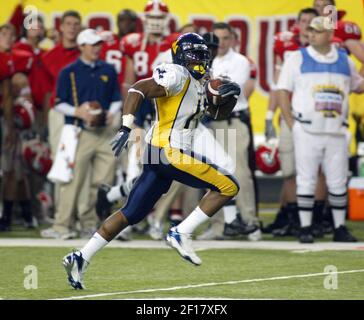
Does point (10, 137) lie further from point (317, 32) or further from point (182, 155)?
point (182, 155)

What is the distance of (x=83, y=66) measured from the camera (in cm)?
1212

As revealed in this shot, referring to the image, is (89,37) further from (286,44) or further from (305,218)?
(305,218)

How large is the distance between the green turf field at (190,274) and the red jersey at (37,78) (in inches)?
111

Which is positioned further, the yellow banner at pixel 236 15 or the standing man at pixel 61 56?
the yellow banner at pixel 236 15

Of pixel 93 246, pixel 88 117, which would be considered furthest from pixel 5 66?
pixel 93 246

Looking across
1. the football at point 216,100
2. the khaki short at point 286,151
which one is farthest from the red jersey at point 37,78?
the football at point 216,100

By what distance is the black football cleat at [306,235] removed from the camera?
38.1 ft

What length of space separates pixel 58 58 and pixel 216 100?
413cm

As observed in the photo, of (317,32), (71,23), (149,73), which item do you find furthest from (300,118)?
(71,23)

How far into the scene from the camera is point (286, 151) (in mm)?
12484

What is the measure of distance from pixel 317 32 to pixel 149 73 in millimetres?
1863

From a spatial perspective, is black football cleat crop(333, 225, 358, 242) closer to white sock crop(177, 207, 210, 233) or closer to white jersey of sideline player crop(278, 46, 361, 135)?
white jersey of sideline player crop(278, 46, 361, 135)

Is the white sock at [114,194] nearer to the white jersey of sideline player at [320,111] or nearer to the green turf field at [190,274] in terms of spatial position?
the green turf field at [190,274]

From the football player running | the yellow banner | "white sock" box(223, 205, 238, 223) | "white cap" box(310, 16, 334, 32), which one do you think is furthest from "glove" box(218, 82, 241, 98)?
the yellow banner
